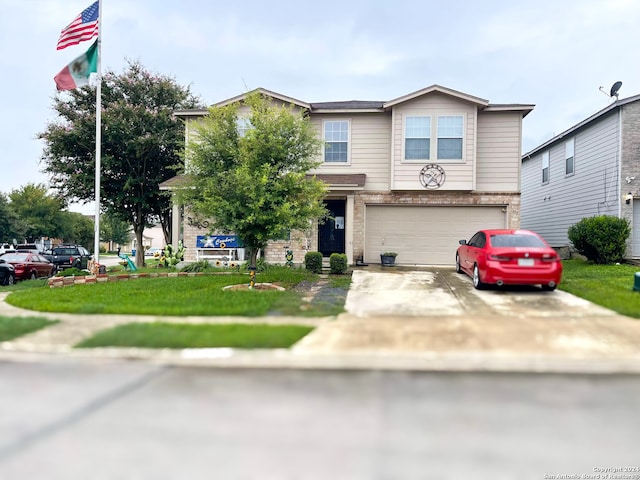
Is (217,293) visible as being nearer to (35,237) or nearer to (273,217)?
(273,217)

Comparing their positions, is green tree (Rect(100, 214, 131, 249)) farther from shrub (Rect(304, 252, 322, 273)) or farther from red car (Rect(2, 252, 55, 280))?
shrub (Rect(304, 252, 322, 273))

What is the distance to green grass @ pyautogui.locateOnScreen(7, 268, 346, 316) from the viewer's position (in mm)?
8391

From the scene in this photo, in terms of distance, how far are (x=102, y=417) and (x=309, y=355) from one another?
101 inches

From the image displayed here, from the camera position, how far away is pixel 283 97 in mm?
16766

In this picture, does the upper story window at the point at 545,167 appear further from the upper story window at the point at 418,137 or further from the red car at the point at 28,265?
the red car at the point at 28,265

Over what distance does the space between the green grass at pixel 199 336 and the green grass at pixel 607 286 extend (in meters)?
6.15

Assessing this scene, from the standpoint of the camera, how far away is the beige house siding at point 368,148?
1708cm

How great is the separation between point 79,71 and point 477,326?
14.2 metres

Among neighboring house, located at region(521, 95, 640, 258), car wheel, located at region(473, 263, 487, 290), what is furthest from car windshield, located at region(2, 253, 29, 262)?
neighboring house, located at region(521, 95, 640, 258)

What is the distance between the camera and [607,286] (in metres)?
10.7

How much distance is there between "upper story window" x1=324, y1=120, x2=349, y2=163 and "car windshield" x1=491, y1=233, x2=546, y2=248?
8080mm

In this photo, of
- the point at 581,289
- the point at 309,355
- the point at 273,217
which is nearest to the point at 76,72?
the point at 273,217

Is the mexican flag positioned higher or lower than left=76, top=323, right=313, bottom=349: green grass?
higher

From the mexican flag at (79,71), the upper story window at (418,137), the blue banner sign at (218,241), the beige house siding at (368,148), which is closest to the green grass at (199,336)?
the blue banner sign at (218,241)
